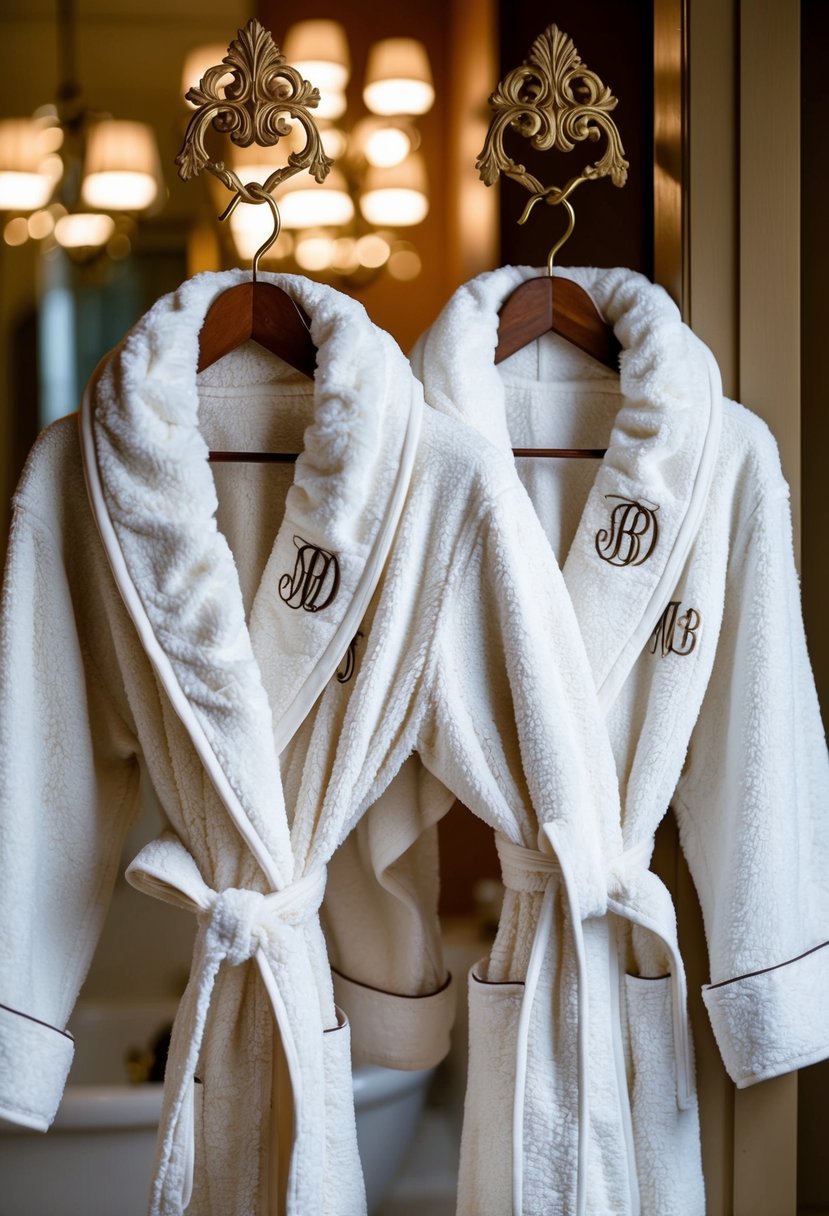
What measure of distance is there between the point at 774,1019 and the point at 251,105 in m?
0.83

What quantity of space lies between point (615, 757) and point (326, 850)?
25 cm

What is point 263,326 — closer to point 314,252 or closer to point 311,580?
point 311,580

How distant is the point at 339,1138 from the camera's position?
2.72ft

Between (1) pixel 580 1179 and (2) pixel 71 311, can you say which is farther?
(2) pixel 71 311

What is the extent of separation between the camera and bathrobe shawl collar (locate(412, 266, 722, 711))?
2.88 ft

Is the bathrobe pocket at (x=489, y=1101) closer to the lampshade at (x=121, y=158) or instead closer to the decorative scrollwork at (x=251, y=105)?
the decorative scrollwork at (x=251, y=105)

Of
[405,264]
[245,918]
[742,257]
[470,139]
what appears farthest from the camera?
[405,264]

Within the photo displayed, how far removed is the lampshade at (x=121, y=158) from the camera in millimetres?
2008

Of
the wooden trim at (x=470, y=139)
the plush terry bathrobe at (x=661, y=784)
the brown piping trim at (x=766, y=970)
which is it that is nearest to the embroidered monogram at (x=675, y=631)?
the plush terry bathrobe at (x=661, y=784)

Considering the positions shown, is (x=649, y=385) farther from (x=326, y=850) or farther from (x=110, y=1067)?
(x=110, y=1067)

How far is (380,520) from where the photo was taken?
2.69 ft

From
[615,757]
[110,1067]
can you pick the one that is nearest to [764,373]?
[615,757]

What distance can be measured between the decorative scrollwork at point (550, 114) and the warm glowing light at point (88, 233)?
130cm

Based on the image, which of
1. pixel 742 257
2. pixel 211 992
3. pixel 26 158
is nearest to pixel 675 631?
pixel 742 257
